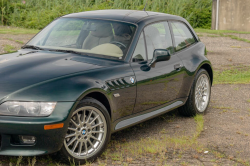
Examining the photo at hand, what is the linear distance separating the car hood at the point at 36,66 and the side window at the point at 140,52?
1.37 feet

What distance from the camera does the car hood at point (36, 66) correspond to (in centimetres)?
416

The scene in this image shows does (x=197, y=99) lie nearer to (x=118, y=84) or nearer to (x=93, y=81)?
(x=118, y=84)

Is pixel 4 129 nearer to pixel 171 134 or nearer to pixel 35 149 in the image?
pixel 35 149

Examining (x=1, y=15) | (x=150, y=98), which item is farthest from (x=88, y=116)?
(x=1, y=15)

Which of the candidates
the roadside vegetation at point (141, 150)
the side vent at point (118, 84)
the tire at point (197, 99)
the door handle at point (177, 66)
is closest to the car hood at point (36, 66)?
the side vent at point (118, 84)

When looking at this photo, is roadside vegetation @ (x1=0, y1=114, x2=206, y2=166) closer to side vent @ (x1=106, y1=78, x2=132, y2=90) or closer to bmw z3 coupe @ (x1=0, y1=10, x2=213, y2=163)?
bmw z3 coupe @ (x1=0, y1=10, x2=213, y2=163)

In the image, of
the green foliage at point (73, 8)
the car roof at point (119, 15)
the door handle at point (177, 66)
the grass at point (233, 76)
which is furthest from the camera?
the green foliage at point (73, 8)

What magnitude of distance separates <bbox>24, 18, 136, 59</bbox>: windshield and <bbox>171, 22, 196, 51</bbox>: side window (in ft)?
3.59

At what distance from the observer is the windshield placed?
5328mm

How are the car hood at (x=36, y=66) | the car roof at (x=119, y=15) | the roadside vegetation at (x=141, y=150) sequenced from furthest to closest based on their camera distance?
1. the car roof at (x=119, y=15)
2. the roadside vegetation at (x=141, y=150)
3. the car hood at (x=36, y=66)

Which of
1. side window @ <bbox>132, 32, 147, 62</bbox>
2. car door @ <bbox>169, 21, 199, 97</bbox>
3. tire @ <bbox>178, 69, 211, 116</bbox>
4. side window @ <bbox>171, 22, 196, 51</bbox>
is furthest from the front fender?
tire @ <bbox>178, 69, 211, 116</bbox>

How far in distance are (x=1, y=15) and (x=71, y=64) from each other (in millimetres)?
14979

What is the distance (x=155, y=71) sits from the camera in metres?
5.45

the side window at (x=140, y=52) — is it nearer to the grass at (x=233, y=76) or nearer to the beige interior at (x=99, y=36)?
the beige interior at (x=99, y=36)
